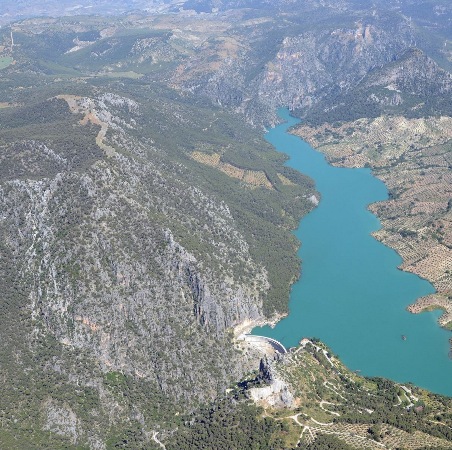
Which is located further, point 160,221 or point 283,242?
point 283,242

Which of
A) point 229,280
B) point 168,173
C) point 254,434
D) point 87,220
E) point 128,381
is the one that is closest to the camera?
point 254,434

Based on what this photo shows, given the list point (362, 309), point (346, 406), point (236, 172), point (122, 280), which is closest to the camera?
point (346, 406)

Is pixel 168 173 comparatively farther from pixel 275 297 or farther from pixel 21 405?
pixel 21 405

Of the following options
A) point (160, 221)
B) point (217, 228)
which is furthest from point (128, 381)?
point (217, 228)

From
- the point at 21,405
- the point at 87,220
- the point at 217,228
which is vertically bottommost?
the point at 21,405

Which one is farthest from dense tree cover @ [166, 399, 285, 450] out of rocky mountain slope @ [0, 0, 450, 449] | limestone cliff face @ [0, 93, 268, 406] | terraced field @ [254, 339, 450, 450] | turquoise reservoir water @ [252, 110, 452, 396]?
turquoise reservoir water @ [252, 110, 452, 396]

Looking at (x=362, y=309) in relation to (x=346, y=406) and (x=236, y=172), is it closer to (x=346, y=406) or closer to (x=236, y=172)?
(x=346, y=406)

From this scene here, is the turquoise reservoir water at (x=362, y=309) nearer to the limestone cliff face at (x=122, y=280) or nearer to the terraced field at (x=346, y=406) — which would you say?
the terraced field at (x=346, y=406)

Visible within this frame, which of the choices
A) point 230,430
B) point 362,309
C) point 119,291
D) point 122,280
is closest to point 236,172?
point 362,309

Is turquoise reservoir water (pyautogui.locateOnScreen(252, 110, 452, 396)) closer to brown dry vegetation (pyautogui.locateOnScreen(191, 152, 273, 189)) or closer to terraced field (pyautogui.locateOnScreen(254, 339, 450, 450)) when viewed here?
terraced field (pyautogui.locateOnScreen(254, 339, 450, 450))
